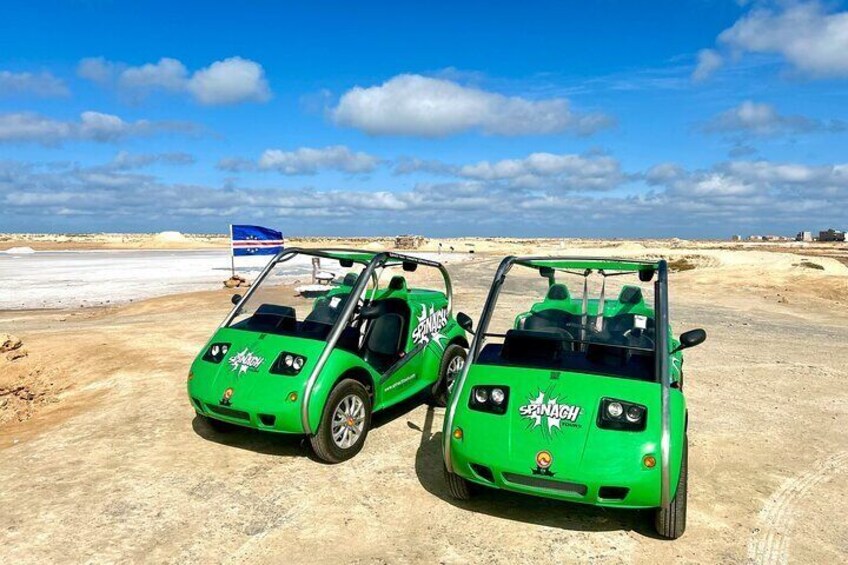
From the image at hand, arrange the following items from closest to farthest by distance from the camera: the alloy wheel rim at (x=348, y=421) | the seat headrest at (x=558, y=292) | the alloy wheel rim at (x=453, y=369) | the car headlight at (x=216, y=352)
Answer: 1. the alloy wheel rim at (x=348, y=421)
2. the seat headrest at (x=558, y=292)
3. the car headlight at (x=216, y=352)
4. the alloy wheel rim at (x=453, y=369)

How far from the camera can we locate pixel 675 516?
164 inches

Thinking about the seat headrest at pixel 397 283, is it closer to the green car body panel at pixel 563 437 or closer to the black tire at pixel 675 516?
the green car body panel at pixel 563 437

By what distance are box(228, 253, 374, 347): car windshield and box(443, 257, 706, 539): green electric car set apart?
1.70 meters

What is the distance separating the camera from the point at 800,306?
19766 mm

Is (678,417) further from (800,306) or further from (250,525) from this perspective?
(800,306)

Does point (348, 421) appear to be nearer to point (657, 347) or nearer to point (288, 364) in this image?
point (288, 364)

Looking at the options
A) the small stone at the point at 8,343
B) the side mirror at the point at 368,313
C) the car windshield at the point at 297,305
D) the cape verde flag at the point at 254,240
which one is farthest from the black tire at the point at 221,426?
the cape verde flag at the point at 254,240

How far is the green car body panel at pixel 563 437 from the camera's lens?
3938 mm

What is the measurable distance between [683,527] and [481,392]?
173 centimetres

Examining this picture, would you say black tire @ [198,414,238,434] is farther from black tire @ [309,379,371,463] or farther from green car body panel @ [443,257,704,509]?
green car body panel @ [443,257,704,509]

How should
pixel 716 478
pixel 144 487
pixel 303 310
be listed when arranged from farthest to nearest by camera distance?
pixel 303 310 < pixel 716 478 < pixel 144 487

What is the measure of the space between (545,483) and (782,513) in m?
2.24

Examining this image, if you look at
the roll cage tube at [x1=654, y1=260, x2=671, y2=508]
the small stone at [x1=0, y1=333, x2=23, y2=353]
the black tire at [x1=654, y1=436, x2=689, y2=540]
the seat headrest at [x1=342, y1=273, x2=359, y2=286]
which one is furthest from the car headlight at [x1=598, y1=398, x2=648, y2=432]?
the small stone at [x1=0, y1=333, x2=23, y2=353]

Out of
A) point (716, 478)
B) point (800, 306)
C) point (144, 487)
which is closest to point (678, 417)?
point (716, 478)
